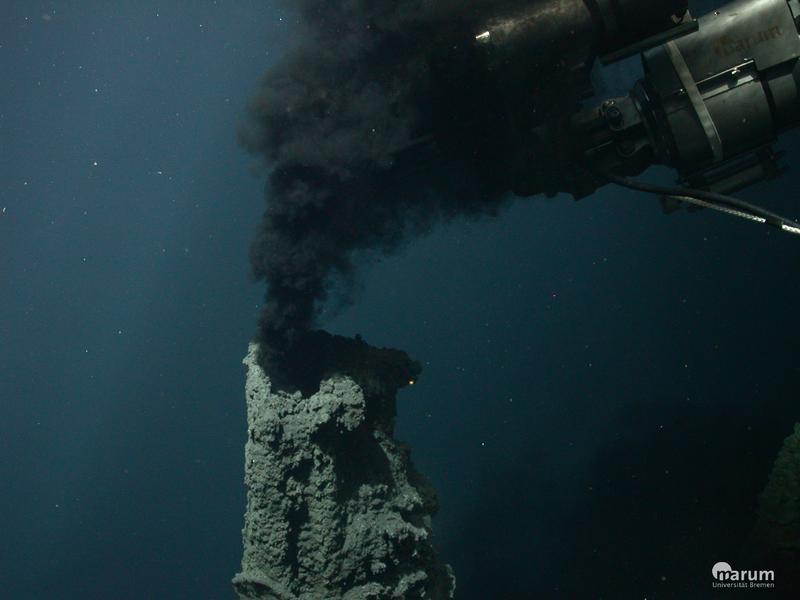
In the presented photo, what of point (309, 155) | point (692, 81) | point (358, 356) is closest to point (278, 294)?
point (358, 356)

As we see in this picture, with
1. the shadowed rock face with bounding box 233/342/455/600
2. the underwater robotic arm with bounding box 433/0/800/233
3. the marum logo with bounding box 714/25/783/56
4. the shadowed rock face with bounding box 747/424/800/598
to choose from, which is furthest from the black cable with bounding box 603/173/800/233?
the shadowed rock face with bounding box 747/424/800/598

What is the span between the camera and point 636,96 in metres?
4.26

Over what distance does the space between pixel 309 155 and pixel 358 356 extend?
2.03m

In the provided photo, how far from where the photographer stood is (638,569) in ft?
31.7

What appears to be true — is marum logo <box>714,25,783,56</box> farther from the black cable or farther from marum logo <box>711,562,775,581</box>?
marum logo <box>711,562,775,581</box>

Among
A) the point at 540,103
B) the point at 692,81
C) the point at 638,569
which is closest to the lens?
the point at 692,81

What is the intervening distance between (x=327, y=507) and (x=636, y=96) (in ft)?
14.6

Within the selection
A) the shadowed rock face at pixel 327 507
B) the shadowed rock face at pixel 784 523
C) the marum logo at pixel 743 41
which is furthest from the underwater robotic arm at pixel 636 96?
the shadowed rock face at pixel 784 523

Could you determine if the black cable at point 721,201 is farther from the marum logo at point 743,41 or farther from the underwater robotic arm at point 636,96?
the marum logo at point 743,41

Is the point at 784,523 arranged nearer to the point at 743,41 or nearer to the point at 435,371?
the point at 743,41

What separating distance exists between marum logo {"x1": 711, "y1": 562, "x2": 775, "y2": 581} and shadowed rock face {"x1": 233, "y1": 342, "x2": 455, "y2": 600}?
15.6 ft

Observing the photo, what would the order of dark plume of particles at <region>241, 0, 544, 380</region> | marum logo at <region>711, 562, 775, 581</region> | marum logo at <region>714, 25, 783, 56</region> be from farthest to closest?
1. marum logo at <region>711, 562, 775, 581</region>
2. dark plume of particles at <region>241, 0, 544, 380</region>
3. marum logo at <region>714, 25, 783, 56</region>

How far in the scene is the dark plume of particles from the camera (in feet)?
14.5

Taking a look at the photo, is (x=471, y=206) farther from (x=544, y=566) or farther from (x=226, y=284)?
(x=226, y=284)
